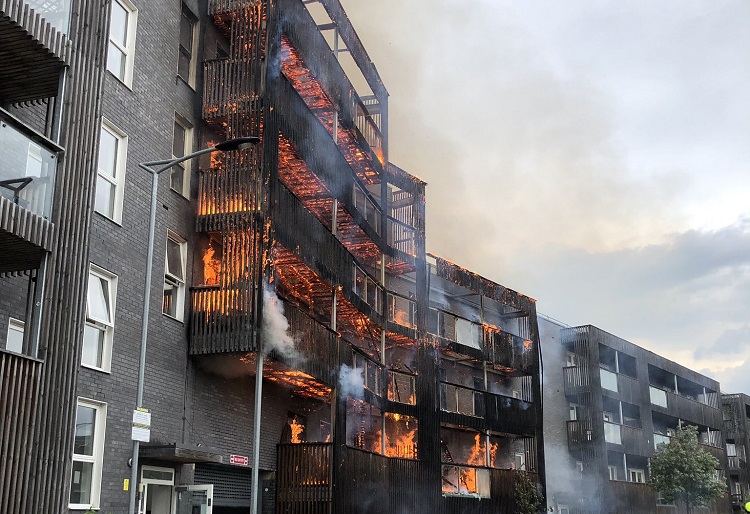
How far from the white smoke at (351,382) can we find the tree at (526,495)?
11406 millimetres

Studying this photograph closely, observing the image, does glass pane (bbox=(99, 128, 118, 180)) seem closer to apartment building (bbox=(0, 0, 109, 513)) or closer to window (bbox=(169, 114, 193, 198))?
window (bbox=(169, 114, 193, 198))

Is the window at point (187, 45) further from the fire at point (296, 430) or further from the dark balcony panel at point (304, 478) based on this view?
the fire at point (296, 430)

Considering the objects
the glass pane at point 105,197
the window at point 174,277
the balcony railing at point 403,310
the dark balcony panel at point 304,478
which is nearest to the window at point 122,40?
the glass pane at point 105,197

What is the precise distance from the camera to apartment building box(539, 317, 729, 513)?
4284cm

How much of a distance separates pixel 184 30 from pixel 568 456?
96.7 feet

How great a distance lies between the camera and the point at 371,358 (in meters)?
28.1

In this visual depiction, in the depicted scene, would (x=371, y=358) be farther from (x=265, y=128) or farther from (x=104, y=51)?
(x=104, y=51)

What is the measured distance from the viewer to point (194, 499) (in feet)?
64.5

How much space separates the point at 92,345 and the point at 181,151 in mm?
6041

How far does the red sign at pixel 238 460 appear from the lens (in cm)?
2053

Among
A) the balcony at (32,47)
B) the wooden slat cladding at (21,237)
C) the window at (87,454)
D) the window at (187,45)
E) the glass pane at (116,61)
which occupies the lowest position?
the window at (87,454)

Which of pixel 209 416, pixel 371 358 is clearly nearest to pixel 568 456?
pixel 371 358

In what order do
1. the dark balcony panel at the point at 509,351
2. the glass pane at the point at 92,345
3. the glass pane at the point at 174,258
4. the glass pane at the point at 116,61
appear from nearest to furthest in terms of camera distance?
the glass pane at the point at 92,345 < the glass pane at the point at 116,61 < the glass pane at the point at 174,258 < the dark balcony panel at the point at 509,351

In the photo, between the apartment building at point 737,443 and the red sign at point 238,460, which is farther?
the apartment building at point 737,443
